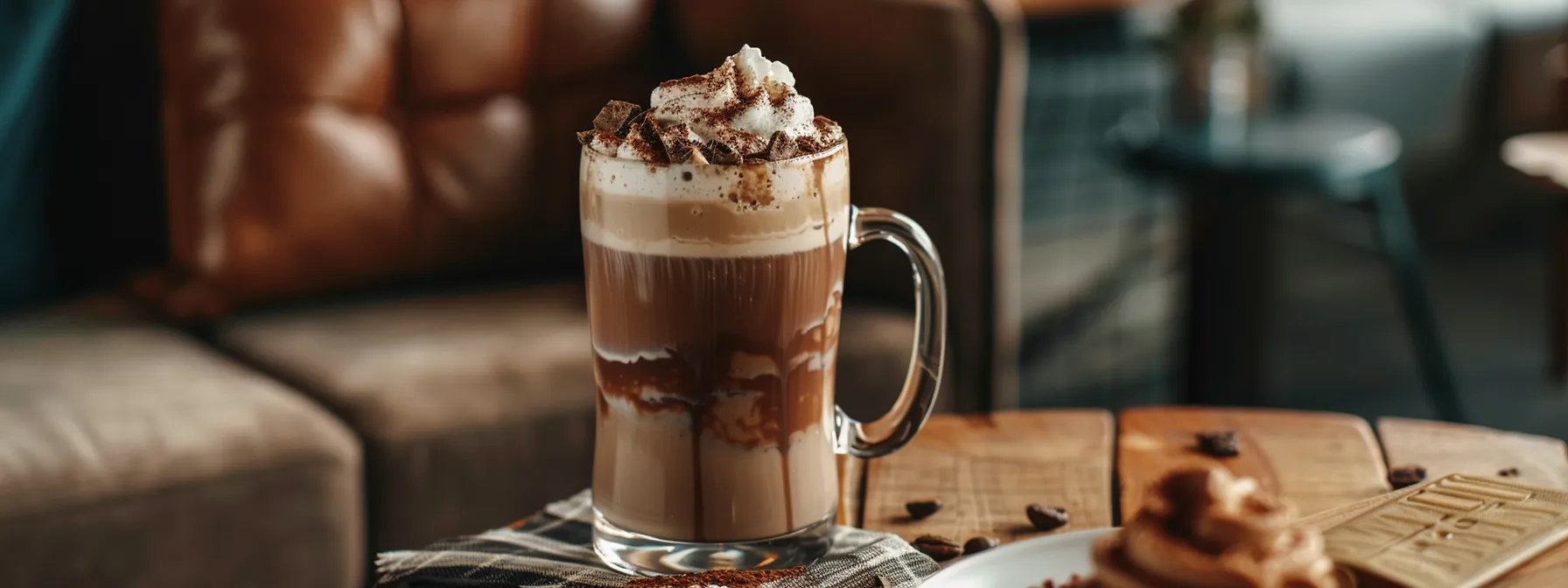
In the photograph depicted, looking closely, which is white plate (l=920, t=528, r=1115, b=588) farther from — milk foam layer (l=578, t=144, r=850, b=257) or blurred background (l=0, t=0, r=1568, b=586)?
blurred background (l=0, t=0, r=1568, b=586)

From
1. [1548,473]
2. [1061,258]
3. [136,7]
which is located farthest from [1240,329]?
[136,7]

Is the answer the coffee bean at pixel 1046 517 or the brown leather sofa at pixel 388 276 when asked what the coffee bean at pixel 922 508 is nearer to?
the coffee bean at pixel 1046 517

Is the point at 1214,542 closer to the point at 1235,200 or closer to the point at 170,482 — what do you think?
the point at 170,482

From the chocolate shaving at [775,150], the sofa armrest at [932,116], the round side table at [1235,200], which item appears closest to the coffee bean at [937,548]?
the chocolate shaving at [775,150]

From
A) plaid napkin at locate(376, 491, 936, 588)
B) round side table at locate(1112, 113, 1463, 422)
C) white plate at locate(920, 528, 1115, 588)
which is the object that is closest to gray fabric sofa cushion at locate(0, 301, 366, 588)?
plaid napkin at locate(376, 491, 936, 588)

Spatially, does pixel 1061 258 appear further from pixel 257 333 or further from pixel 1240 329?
pixel 257 333

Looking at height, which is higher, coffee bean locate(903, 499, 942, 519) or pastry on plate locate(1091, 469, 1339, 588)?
pastry on plate locate(1091, 469, 1339, 588)
